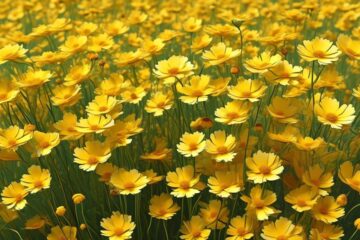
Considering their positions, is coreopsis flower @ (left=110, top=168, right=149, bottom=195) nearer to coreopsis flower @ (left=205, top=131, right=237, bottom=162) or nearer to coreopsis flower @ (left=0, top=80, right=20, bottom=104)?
coreopsis flower @ (left=205, top=131, right=237, bottom=162)

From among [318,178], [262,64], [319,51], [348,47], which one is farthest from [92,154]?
[348,47]

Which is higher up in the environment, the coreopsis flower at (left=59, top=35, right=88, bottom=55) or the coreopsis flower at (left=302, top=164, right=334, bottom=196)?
the coreopsis flower at (left=59, top=35, right=88, bottom=55)

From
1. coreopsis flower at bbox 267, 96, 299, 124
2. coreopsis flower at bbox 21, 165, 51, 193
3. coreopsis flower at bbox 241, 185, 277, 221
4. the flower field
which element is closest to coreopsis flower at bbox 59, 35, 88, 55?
the flower field

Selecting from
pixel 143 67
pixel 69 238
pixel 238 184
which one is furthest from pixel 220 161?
pixel 143 67

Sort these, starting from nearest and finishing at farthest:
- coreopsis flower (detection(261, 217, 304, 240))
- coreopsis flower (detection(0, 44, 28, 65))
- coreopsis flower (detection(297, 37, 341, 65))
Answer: coreopsis flower (detection(261, 217, 304, 240))
coreopsis flower (detection(297, 37, 341, 65))
coreopsis flower (detection(0, 44, 28, 65))

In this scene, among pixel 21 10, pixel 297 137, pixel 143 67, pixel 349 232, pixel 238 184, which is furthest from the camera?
pixel 21 10

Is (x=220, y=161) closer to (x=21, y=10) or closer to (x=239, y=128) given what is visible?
(x=239, y=128)
